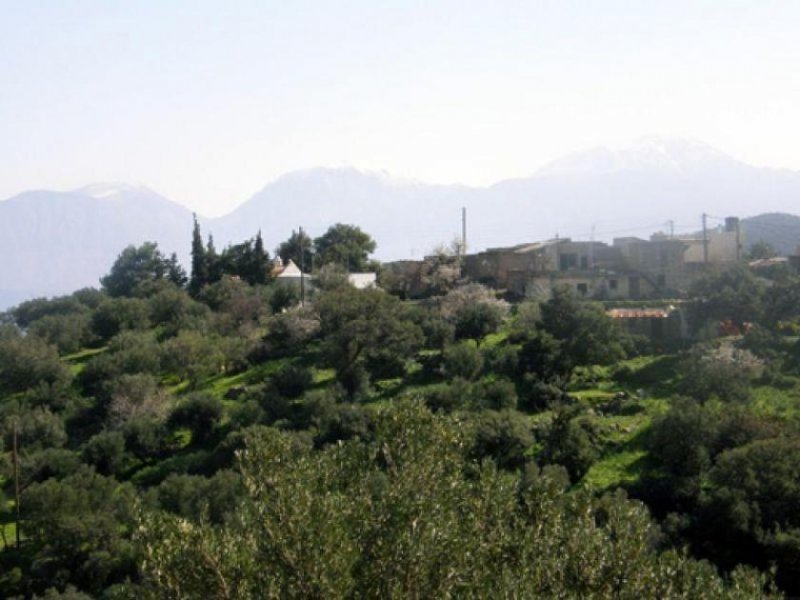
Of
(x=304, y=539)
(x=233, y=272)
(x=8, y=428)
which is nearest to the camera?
(x=304, y=539)

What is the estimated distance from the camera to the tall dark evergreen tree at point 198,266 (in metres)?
58.6

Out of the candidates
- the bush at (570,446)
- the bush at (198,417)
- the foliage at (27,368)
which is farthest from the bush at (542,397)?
the foliage at (27,368)

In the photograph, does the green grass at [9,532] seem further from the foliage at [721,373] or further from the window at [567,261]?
the window at [567,261]

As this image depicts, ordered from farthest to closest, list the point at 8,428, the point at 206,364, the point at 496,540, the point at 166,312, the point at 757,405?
the point at 166,312 → the point at 206,364 → the point at 8,428 → the point at 757,405 → the point at 496,540

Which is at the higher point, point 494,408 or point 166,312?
point 166,312

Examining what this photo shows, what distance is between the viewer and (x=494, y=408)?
103ft

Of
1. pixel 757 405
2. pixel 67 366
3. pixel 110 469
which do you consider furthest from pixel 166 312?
pixel 757 405

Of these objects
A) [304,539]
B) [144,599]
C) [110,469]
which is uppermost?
[304,539]

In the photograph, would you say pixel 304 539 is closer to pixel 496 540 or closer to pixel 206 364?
pixel 496 540

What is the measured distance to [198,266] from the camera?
59312 mm

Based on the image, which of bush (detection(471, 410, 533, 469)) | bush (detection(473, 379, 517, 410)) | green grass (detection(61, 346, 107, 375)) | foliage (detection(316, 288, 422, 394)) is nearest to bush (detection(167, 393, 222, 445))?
foliage (detection(316, 288, 422, 394))

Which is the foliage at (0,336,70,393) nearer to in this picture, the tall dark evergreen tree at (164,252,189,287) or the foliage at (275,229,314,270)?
the tall dark evergreen tree at (164,252,189,287)

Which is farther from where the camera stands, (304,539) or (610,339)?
(610,339)

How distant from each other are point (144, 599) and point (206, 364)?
29.2 meters
